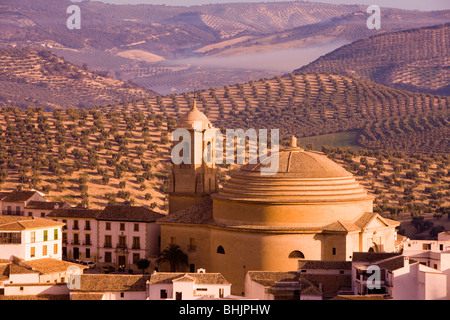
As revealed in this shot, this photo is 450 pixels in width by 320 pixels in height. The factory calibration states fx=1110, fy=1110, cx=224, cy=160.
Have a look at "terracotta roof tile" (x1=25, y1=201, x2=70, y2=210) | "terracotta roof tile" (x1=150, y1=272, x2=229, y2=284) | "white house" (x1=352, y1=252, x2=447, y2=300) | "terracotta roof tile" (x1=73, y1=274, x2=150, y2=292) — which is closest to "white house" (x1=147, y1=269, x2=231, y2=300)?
"terracotta roof tile" (x1=150, y1=272, x2=229, y2=284)

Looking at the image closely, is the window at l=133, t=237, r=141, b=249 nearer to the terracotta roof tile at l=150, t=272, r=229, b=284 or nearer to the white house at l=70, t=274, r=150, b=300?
the white house at l=70, t=274, r=150, b=300

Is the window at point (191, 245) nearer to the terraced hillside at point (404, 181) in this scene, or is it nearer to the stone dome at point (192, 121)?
the stone dome at point (192, 121)

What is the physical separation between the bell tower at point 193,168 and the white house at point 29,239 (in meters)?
7.72

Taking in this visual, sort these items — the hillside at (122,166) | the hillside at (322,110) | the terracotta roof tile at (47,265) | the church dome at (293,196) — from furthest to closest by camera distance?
the hillside at (322,110) < the hillside at (122,166) < the church dome at (293,196) < the terracotta roof tile at (47,265)

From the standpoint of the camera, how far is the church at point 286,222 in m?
59.5

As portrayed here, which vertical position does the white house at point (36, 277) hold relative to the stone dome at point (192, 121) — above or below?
below

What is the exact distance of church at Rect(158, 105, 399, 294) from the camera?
195 feet

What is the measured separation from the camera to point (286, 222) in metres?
59.8

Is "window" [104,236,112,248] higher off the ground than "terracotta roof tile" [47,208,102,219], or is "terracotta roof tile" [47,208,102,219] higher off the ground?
"terracotta roof tile" [47,208,102,219]

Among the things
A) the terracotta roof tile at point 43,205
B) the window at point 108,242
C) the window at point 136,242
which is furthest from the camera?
the terracotta roof tile at point 43,205

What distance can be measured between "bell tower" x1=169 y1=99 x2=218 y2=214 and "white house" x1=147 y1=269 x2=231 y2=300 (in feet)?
48.9

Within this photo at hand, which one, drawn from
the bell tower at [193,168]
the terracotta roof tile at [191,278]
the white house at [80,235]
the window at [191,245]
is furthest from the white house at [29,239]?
the terracotta roof tile at [191,278]

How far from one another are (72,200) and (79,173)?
9.54 meters
